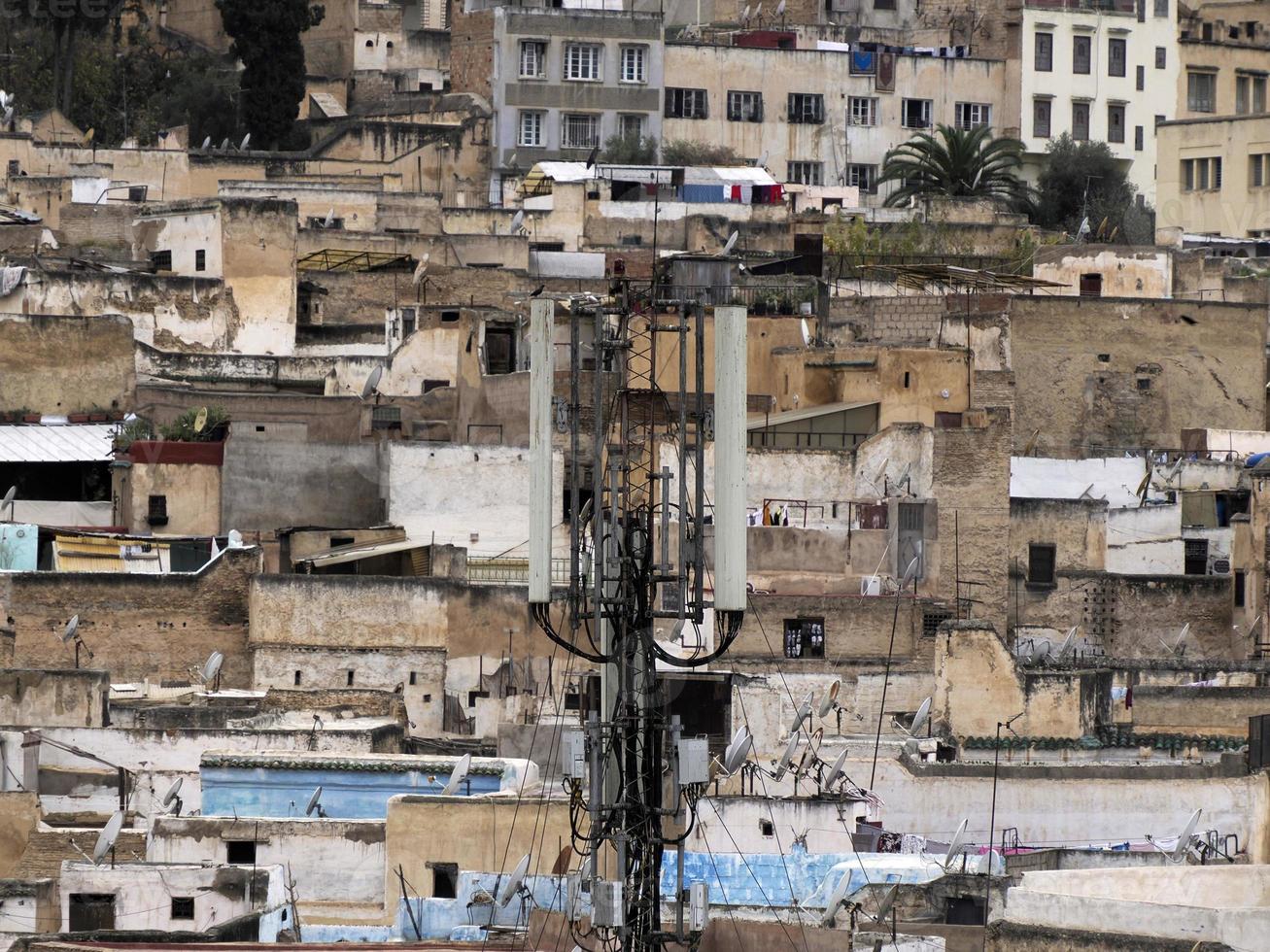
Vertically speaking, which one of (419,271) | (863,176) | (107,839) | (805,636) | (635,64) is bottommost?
(107,839)

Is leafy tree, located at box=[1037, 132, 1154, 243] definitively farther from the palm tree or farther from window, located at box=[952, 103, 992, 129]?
window, located at box=[952, 103, 992, 129]

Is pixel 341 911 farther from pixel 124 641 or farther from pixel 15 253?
pixel 15 253

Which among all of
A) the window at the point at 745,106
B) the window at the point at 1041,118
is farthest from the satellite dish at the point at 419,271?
the window at the point at 1041,118

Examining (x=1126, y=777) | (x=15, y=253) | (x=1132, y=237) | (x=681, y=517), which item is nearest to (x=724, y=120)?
(x=1132, y=237)

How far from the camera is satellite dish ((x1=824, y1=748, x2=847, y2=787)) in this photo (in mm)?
29156

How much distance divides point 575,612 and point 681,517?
734mm

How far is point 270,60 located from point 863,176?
31.6ft

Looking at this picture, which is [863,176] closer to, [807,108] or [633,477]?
[807,108]

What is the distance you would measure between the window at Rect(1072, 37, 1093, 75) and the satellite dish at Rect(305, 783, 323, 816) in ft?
110

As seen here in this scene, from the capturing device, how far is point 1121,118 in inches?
2431

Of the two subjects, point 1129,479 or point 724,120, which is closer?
point 1129,479

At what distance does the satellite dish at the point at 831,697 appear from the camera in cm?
3272

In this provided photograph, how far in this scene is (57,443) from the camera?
40938mm

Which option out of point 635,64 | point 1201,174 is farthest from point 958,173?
point 1201,174
